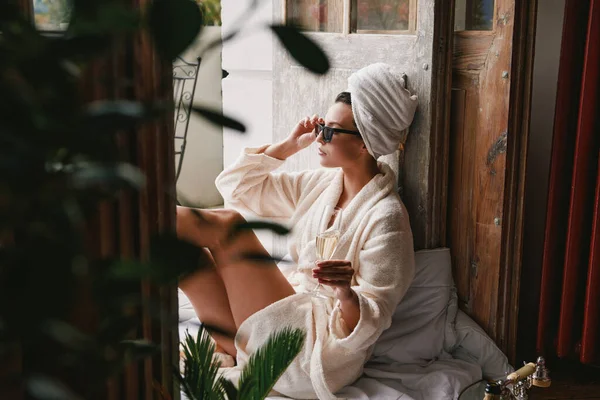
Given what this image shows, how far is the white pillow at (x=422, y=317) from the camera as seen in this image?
2316 mm

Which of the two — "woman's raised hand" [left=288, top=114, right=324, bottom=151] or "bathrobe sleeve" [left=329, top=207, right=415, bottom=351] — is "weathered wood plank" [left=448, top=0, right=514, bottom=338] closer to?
"bathrobe sleeve" [left=329, top=207, right=415, bottom=351]

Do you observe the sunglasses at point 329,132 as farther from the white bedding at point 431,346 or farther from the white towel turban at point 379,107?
the white bedding at point 431,346

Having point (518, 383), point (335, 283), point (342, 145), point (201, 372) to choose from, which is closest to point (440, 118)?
point (342, 145)

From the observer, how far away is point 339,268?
6.58 ft

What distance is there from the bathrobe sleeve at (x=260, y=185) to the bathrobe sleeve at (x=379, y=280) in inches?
17.1

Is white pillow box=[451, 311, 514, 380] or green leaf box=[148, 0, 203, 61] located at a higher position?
green leaf box=[148, 0, 203, 61]

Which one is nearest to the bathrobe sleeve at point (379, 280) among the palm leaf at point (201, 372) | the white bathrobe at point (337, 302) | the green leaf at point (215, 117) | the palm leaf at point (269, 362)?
the white bathrobe at point (337, 302)

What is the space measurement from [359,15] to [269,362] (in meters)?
1.53

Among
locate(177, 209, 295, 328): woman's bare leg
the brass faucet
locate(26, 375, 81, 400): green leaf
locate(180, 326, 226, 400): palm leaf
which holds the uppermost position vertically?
locate(26, 375, 81, 400): green leaf

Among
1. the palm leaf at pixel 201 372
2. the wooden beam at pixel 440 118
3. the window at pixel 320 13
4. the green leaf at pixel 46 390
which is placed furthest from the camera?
the window at pixel 320 13

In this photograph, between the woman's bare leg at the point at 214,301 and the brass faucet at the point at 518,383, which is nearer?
the brass faucet at the point at 518,383

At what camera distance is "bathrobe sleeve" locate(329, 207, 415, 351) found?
209cm

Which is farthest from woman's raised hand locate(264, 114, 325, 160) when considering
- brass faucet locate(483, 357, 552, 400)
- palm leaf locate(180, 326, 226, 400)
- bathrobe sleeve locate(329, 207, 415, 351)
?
palm leaf locate(180, 326, 226, 400)

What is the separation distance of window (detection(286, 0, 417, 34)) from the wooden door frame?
1.22ft
